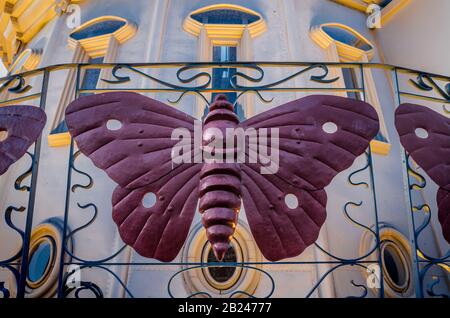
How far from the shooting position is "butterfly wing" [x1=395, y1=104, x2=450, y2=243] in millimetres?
3951

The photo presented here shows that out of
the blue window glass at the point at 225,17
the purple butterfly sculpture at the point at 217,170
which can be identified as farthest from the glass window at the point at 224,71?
the purple butterfly sculpture at the point at 217,170

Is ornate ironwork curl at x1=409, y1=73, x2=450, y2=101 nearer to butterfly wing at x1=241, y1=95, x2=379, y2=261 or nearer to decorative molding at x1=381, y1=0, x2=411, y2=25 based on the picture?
butterfly wing at x1=241, y1=95, x2=379, y2=261

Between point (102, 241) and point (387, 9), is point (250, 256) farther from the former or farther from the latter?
point (387, 9)

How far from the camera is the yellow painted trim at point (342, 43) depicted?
8.77 meters

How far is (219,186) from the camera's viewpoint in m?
3.52

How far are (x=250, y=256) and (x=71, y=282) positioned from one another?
2.43 m

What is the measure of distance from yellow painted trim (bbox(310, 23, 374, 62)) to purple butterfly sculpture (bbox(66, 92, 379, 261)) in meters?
5.13

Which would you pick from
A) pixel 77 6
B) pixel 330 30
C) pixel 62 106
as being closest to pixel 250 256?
pixel 62 106

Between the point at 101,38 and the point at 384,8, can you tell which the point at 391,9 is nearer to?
the point at 384,8

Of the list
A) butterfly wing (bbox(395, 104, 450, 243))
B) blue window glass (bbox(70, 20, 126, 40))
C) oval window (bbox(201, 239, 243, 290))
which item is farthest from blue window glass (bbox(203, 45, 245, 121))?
butterfly wing (bbox(395, 104, 450, 243))

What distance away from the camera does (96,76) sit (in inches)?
344

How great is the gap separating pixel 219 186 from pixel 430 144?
2034 mm

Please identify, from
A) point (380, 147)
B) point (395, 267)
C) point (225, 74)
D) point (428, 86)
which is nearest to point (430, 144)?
point (428, 86)

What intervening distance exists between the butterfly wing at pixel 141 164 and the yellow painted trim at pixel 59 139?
3.55 meters
